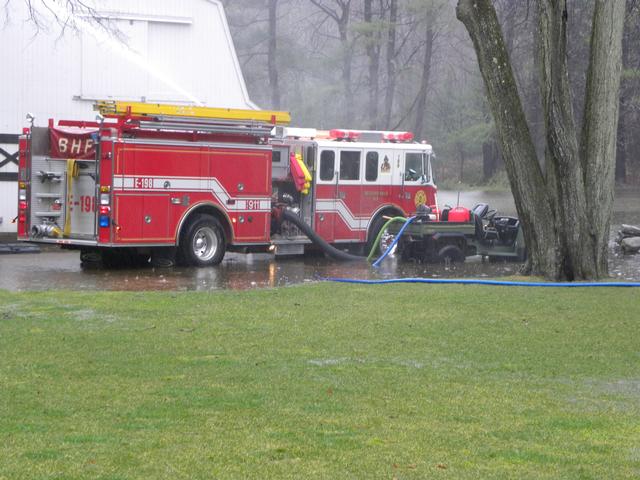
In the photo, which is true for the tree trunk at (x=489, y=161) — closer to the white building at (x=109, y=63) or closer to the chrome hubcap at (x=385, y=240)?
the white building at (x=109, y=63)

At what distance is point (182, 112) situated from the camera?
686 inches

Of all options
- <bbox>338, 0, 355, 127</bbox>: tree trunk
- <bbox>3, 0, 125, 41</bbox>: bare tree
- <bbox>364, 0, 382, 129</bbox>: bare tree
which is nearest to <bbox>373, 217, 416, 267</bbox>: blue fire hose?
<bbox>3, 0, 125, 41</bbox>: bare tree

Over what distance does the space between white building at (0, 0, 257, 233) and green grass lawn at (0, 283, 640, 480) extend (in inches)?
380

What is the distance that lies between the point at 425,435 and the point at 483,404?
103cm

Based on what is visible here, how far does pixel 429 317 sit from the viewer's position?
1109 cm

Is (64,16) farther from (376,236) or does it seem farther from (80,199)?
(376,236)

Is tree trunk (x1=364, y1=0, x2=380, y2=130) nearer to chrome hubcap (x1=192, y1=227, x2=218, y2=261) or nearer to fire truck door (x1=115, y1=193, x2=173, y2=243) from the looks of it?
chrome hubcap (x1=192, y1=227, x2=218, y2=261)

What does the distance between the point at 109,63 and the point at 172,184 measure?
543cm

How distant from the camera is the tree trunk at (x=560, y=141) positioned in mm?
14250

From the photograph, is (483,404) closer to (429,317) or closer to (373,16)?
(429,317)

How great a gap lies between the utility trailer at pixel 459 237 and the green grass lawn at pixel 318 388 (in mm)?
7246

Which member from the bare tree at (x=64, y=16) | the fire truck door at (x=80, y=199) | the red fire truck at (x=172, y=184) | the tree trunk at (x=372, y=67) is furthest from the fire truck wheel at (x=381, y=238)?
the tree trunk at (x=372, y=67)

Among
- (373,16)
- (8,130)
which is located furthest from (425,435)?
(373,16)

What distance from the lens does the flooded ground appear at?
1538cm
